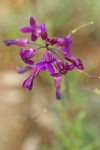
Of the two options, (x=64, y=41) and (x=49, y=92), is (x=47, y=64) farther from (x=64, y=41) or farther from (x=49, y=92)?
(x=49, y=92)

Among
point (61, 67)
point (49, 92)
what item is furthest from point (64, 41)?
point (49, 92)

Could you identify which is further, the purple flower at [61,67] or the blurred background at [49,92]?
the blurred background at [49,92]

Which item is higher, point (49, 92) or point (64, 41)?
point (64, 41)

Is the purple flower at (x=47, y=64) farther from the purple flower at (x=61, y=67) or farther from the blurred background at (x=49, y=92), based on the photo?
the blurred background at (x=49, y=92)

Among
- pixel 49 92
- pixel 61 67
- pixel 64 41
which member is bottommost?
pixel 49 92

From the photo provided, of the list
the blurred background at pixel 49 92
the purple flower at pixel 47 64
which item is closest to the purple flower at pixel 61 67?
the purple flower at pixel 47 64

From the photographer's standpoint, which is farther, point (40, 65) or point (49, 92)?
point (49, 92)

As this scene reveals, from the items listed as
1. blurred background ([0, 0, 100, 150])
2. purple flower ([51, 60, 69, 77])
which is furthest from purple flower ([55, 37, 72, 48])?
blurred background ([0, 0, 100, 150])

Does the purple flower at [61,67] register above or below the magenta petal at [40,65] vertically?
below
